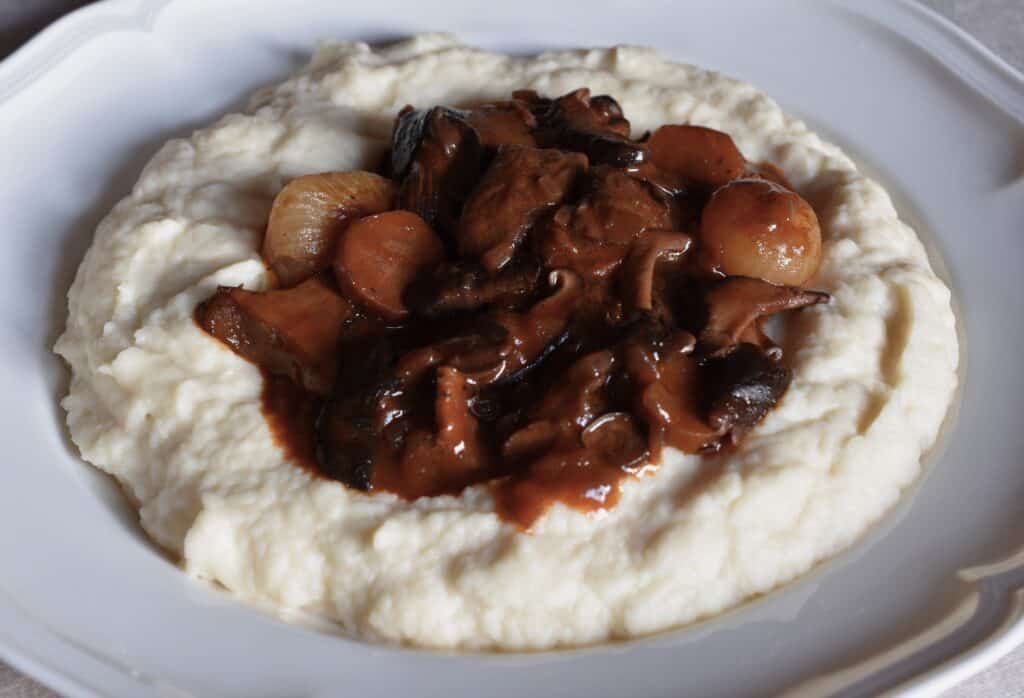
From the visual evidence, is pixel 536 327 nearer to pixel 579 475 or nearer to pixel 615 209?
pixel 615 209

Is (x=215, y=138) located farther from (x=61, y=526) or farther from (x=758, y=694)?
(x=758, y=694)

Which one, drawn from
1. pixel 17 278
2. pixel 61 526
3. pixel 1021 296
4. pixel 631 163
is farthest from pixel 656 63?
Answer: pixel 61 526

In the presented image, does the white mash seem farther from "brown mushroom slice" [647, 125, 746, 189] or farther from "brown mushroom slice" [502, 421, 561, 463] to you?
"brown mushroom slice" [647, 125, 746, 189]

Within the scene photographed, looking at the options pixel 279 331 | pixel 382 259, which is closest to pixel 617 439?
pixel 382 259

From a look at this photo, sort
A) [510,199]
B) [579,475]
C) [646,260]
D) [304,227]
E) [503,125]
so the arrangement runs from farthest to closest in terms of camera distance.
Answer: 1. [503,125]
2. [304,227]
3. [510,199]
4. [646,260]
5. [579,475]

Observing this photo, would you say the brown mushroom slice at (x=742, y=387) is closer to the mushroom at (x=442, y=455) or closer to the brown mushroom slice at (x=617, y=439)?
the brown mushroom slice at (x=617, y=439)

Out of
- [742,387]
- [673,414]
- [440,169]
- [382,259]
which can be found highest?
[742,387]

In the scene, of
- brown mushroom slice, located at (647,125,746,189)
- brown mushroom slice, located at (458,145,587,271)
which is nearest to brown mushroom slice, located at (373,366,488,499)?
brown mushroom slice, located at (458,145,587,271)
